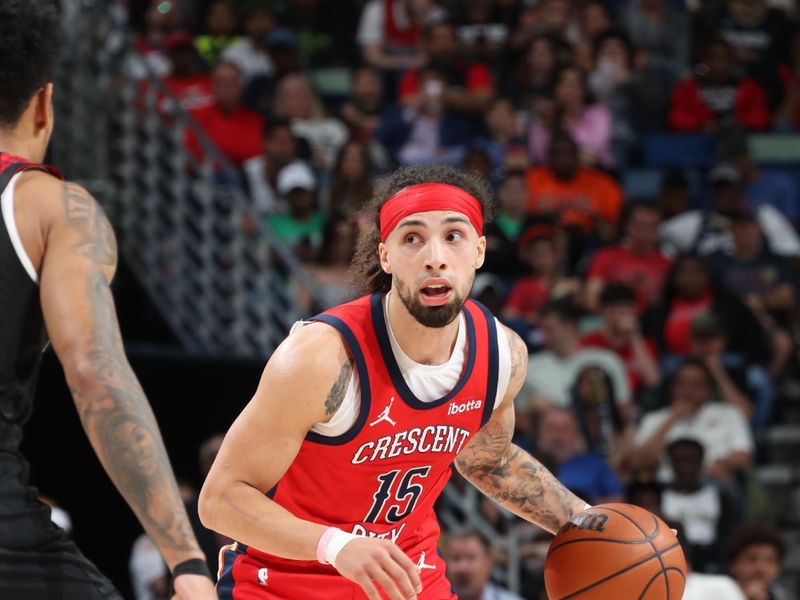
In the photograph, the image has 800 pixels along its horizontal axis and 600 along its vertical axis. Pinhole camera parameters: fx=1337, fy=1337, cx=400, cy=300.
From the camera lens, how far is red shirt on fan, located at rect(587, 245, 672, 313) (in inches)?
361

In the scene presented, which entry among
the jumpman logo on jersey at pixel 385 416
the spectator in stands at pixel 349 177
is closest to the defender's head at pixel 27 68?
the jumpman logo on jersey at pixel 385 416

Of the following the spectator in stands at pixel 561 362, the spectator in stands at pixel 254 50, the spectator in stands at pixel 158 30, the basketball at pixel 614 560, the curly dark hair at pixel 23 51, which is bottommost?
the spectator in stands at pixel 561 362

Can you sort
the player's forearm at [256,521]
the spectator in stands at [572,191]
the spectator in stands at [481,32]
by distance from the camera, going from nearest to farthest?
the player's forearm at [256,521]
the spectator in stands at [572,191]
the spectator in stands at [481,32]

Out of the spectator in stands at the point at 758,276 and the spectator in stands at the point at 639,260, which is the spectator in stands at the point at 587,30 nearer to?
the spectator in stands at the point at 639,260

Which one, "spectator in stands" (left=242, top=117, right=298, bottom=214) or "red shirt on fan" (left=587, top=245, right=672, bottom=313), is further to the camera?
"spectator in stands" (left=242, top=117, right=298, bottom=214)

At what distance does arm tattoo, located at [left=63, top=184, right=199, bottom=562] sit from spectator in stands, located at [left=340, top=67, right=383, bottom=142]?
26.1 ft

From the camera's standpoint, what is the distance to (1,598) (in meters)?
2.66

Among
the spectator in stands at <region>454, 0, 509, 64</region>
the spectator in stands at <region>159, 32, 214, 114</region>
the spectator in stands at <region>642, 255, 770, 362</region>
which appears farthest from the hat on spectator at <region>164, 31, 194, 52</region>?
the spectator in stands at <region>642, 255, 770, 362</region>

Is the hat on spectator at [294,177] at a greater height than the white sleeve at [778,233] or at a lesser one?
greater

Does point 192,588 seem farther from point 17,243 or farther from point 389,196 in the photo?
point 389,196

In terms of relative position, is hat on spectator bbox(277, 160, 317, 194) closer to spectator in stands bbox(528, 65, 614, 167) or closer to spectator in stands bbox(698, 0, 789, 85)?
spectator in stands bbox(528, 65, 614, 167)

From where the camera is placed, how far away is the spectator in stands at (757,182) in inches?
412

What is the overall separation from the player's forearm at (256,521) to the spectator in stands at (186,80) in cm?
702

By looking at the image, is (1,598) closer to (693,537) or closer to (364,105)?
(693,537)
